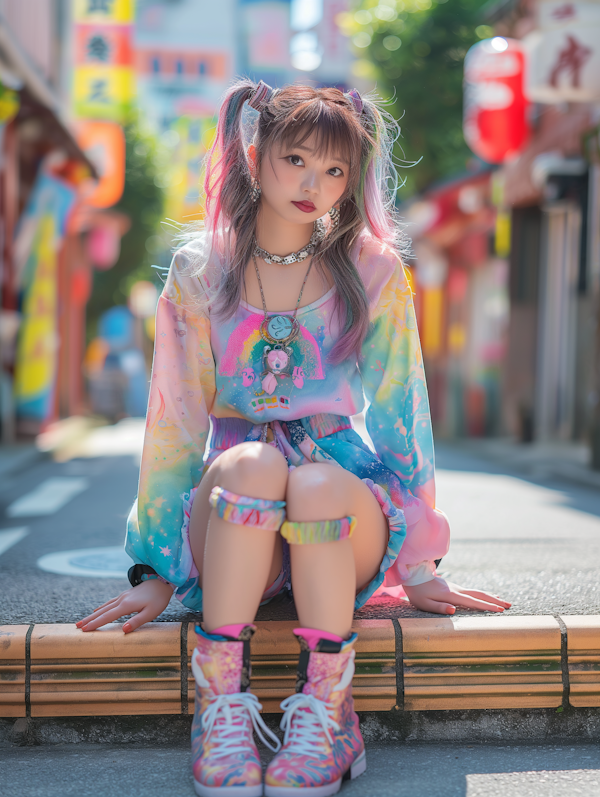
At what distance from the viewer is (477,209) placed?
571 inches

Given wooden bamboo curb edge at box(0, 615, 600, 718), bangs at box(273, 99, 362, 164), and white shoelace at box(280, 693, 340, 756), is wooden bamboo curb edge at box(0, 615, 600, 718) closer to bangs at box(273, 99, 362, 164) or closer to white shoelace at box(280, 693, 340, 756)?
white shoelace at box(280, 693, 340, 756)

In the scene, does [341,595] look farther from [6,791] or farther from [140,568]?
[6,791]

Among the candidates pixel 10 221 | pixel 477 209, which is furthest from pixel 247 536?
pixel 477 209

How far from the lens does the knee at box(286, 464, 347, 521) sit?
1.66 metres

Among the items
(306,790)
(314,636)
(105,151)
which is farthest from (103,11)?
(306,790)

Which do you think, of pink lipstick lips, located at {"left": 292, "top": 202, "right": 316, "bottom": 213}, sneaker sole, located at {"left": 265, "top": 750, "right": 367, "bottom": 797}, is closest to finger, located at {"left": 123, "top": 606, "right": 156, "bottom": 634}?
sneaker sole, located at {"left": 265, "top": 750, "right": 367, "bottom": 797}

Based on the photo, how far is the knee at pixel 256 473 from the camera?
5.49 feet

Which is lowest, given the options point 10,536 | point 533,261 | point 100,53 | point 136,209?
point 10,536

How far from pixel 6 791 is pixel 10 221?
28.7ft

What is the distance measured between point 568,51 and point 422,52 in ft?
29.3

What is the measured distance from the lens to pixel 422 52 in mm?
17031

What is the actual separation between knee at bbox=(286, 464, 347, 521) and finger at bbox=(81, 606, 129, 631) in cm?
50

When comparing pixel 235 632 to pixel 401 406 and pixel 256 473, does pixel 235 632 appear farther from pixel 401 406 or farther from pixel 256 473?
pixel 401 406

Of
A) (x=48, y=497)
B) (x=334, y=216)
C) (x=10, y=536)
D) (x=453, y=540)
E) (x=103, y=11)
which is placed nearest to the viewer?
(x=334, y=216)
